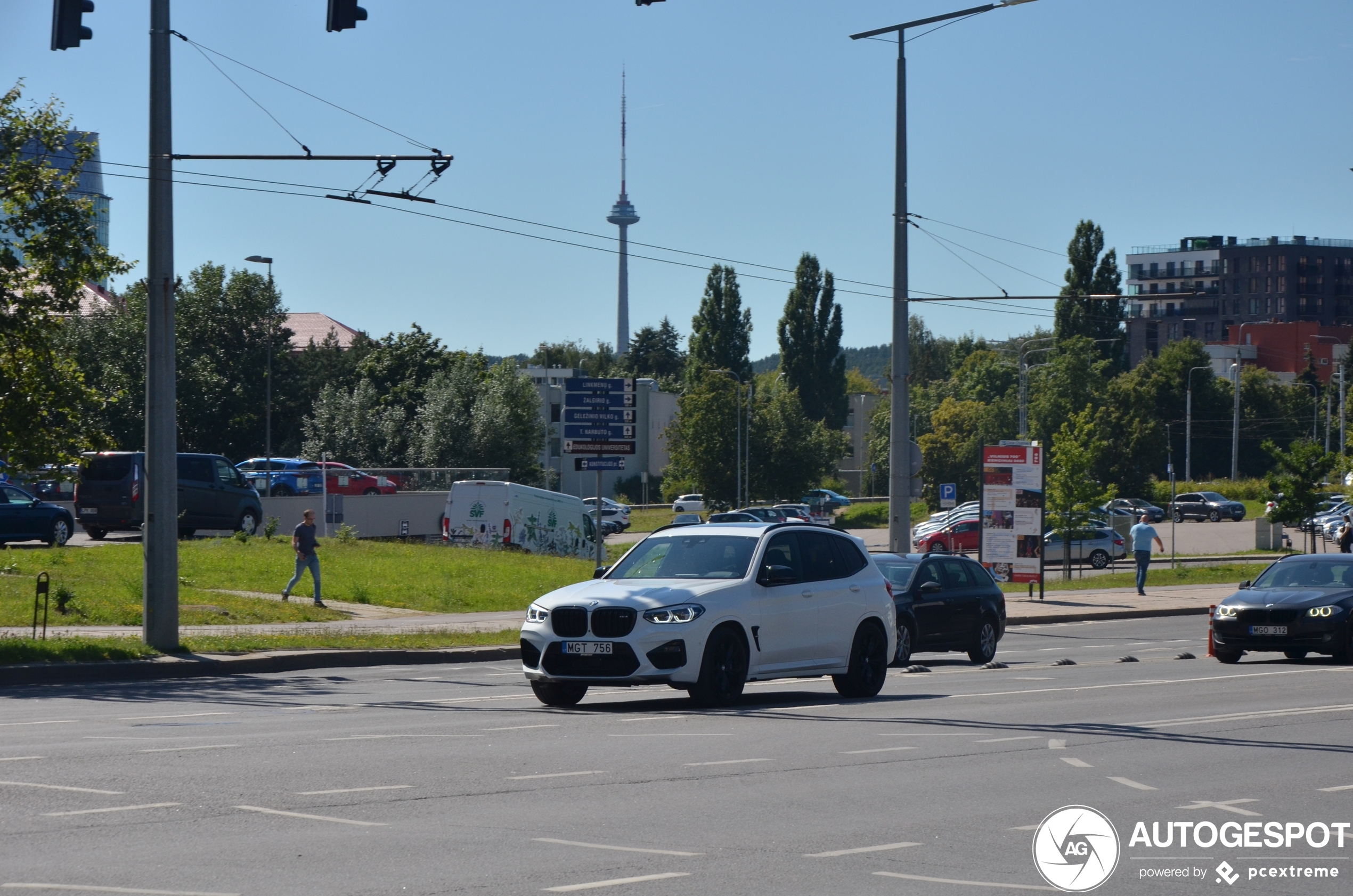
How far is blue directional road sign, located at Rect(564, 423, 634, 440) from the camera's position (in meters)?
24.2

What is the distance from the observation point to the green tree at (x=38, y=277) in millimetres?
18422

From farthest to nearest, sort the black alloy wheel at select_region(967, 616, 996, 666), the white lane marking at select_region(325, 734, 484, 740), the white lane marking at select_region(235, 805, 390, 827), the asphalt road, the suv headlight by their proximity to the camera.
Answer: the black alloy wheel at select_region(967, 616, 996, 666)
the suv headlight
the white lane marking at select_region(325, 734, 484, 740)
the white lane marking at select_region(235, 805, 390, 827)
the asphalt road

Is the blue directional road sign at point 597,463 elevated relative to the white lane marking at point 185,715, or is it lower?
elevated

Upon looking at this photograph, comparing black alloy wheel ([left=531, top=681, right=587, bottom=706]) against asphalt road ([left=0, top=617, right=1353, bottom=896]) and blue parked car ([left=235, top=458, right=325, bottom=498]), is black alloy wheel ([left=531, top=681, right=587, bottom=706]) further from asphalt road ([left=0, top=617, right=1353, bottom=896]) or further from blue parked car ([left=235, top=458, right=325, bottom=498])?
blue parked car ([left=235, top=458, right=325, bottom=498])

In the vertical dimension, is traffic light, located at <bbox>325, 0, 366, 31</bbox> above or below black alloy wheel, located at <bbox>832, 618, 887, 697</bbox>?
above

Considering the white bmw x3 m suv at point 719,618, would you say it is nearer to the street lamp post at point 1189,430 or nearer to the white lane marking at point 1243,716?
the white lane marking at point 1243,716

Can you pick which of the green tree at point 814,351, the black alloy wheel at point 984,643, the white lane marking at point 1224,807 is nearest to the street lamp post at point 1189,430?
the green tree at point 814,351

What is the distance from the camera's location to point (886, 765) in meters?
9.90

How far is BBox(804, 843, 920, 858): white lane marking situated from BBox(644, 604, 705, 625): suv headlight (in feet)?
18.8

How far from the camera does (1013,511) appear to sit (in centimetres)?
3366

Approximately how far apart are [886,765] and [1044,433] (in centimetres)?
10211

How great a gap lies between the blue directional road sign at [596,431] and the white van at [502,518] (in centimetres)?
1901

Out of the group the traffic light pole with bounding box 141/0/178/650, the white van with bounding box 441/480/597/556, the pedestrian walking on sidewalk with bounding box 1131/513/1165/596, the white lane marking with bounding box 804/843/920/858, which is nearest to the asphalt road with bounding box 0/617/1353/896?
the white lane marking with bounding box 804/843/920/858

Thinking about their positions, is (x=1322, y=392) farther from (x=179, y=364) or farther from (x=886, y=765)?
(x=886, y=765)
